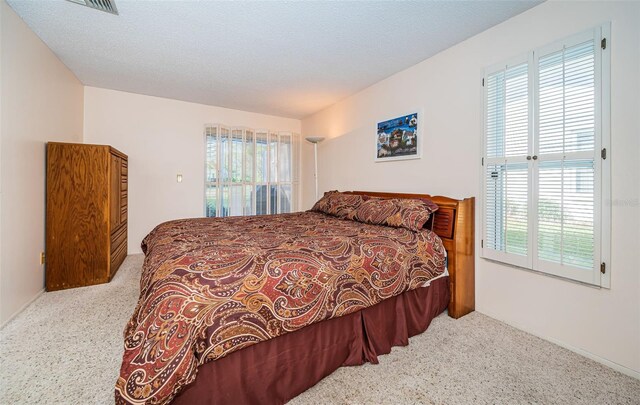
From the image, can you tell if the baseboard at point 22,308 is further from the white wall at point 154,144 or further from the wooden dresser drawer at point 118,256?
the white wall at point 154,144

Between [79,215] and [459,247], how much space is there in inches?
149

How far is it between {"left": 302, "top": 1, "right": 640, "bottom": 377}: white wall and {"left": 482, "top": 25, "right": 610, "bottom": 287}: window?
0.22 ft

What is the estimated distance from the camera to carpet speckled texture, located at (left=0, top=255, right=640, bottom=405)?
1.39m

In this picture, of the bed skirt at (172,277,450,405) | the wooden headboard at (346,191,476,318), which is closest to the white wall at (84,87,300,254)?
the bed skirt at (172,277,450,405)

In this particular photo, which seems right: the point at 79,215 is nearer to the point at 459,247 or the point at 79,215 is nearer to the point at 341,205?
the point at 341,205

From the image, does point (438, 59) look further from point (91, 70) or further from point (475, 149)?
point (91, 70)

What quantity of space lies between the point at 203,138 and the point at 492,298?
443cm

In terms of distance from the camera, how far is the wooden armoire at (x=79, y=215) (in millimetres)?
2717

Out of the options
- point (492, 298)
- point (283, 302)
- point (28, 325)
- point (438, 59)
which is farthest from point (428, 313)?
point (28, 325)

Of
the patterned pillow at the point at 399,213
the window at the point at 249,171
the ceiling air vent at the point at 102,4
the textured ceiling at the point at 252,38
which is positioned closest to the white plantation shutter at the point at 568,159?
the textured ceiling at the point at 252,38

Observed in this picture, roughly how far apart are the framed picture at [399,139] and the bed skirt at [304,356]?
1.61 meters

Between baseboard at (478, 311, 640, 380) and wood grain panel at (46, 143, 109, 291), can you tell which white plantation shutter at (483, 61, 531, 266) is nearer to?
baseboard at (478, 311, 640, 380)

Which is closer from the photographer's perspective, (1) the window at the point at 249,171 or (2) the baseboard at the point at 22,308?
(2) the baseboard at the point at 22,308

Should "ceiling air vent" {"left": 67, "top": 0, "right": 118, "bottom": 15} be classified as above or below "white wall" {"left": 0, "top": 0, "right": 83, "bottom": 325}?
above
